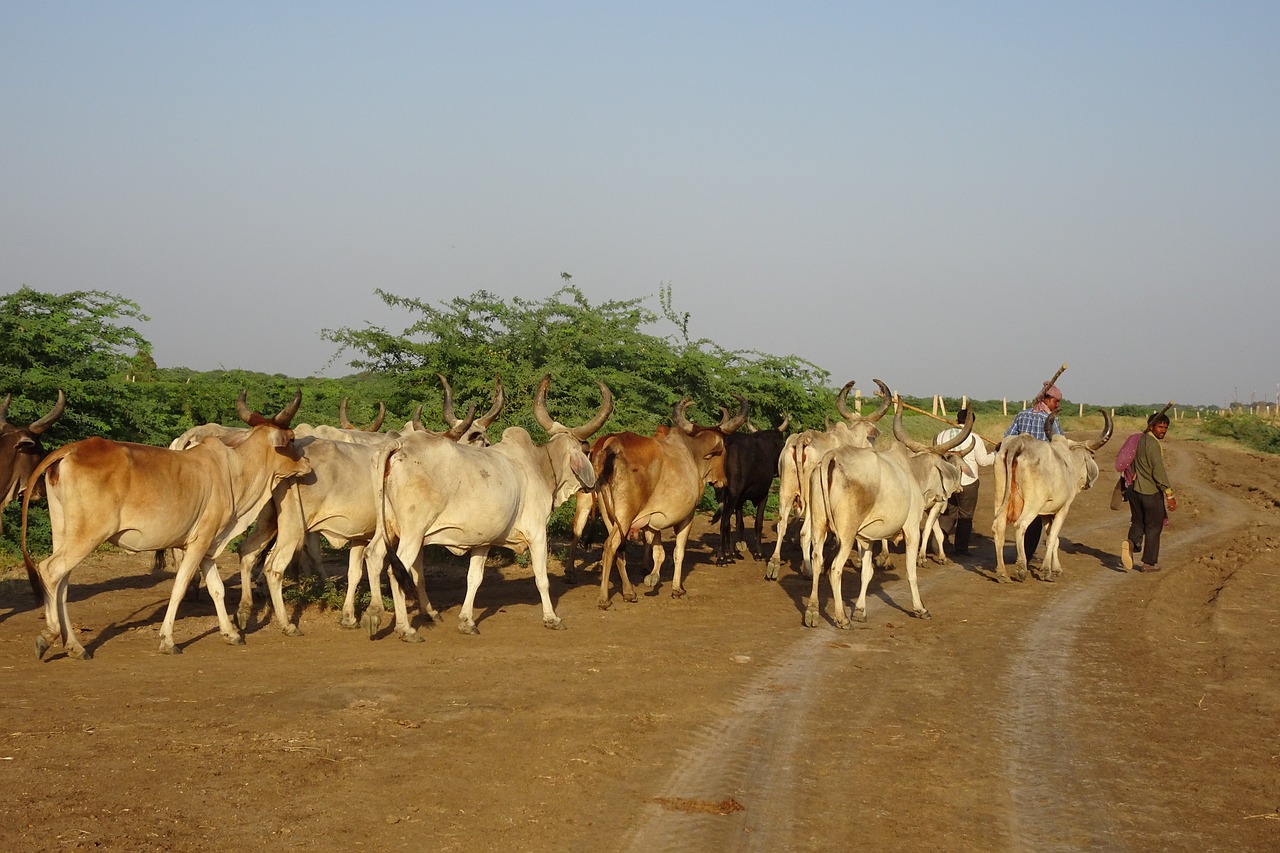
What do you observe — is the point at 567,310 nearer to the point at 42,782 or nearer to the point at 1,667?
the point at 1,667

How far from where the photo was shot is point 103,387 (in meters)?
16.2

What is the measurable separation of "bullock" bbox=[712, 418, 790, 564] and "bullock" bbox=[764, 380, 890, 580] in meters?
1.08

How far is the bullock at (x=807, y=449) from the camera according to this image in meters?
13.7

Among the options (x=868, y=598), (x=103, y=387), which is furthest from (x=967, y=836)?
(x=103, y=387)

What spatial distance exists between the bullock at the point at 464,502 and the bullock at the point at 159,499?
3.21ft

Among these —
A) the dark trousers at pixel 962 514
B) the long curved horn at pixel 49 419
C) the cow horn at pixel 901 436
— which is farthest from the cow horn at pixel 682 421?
the long curved horn at pixel 49 419

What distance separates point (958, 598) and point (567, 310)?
29.4ft

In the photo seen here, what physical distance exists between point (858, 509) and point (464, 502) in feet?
11.9

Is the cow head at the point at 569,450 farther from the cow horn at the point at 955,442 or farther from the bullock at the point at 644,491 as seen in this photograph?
the cow horn at the point at 955,442

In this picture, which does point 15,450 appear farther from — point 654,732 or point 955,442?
point 955,442

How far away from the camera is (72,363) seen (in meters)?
16.2

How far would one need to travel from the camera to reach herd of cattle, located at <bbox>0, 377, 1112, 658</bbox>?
897 cm

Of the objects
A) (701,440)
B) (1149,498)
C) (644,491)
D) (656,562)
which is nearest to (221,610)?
(644,491)

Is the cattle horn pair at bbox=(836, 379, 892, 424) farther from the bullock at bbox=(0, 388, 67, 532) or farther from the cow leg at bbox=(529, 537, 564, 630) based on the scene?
the bullock at bbox=(0, 388, 67, 532)
